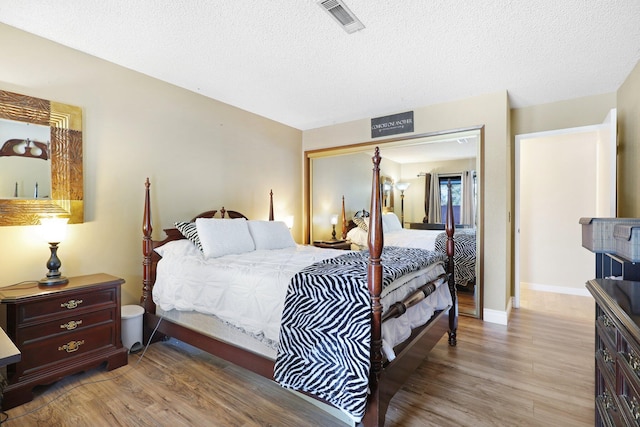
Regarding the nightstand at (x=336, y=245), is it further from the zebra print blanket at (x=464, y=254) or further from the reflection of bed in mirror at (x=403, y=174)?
the zebra print blanket at (x=464, y=254)

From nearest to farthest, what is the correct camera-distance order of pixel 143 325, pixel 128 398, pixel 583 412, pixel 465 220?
pixel 583 412, pixel 128 398, pixel 143 325, pixel 465 220

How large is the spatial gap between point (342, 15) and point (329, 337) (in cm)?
204

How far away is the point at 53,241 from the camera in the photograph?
2316 mm

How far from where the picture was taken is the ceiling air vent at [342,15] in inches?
77.5

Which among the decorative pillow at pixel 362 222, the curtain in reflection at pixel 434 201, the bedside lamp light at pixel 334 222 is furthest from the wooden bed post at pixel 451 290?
the bedside lamp light at pixel 334 222

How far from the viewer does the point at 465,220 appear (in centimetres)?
375

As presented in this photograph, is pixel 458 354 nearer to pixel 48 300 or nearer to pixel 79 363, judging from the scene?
pixel 79 363

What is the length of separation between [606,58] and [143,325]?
15.3 ft

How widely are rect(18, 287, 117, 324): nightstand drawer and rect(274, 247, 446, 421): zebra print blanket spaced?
157 cm

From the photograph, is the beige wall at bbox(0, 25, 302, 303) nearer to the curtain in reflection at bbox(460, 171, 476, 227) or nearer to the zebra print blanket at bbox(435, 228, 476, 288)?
the zebra print blanket at bbox(435, 228, 476, 288)

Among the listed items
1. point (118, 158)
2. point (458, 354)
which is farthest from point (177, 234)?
point (458, 354)

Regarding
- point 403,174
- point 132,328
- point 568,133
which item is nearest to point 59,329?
point 132,328

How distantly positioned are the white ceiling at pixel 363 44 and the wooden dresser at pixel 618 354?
5.85 ft

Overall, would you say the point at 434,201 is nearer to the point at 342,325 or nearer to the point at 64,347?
the point at 342,325
